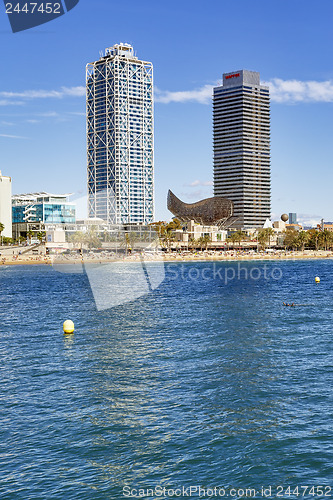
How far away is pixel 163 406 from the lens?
28234 mm

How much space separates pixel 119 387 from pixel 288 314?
37.1 metres

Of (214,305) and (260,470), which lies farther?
(214,305)

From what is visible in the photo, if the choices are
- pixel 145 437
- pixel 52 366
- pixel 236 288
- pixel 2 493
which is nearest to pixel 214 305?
pixel 236 288

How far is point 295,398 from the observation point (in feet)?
96.9

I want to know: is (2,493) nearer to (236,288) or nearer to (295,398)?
(295,398)

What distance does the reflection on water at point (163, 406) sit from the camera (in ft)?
69.3

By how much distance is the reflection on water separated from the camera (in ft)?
69.3

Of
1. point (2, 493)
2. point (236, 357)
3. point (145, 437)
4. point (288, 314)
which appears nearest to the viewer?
point (2, 493)
